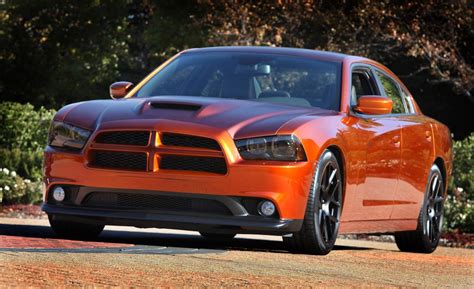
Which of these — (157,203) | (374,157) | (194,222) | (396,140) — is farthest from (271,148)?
(396,140)

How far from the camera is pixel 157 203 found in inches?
343

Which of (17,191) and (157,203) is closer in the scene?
(157,203)

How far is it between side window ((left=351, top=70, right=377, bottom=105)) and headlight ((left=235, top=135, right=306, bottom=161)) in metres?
2.21

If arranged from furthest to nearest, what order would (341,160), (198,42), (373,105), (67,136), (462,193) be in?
1. (198,42)
2. (462,193)
3. (373,105)
4. (341,160)
5. (67,136)

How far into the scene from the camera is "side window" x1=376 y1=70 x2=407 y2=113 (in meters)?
11.5

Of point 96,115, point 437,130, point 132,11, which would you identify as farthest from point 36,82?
point 96,115

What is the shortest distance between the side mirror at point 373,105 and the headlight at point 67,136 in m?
2.22

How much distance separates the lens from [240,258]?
8.80 meters

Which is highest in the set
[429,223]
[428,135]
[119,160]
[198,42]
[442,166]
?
[119,160]

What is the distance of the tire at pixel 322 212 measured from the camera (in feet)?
29.3

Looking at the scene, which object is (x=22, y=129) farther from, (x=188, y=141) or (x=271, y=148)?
(x=271, y=148)

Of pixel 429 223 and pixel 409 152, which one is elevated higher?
pixel 409 152

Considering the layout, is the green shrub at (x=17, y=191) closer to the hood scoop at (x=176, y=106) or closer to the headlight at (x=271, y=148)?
the hood scoop at (x=176, y=106)

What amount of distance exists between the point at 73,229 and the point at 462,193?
995cm
